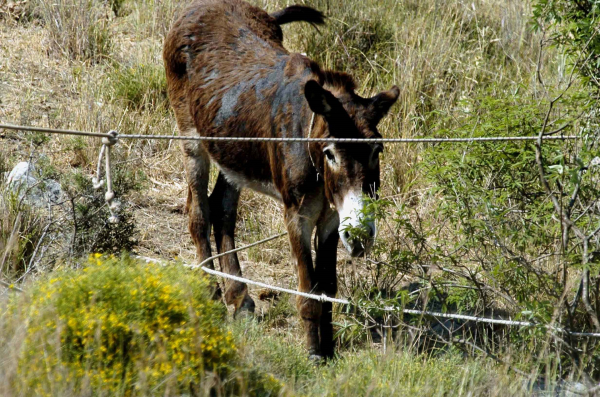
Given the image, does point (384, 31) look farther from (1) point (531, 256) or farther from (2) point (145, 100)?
(1) point (531, 256)

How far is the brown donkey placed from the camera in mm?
4148

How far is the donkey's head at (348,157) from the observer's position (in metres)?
4.01

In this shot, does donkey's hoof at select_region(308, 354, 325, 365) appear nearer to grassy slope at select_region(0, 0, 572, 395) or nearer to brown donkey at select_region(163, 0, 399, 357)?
brown donkey at select_region(163, 0, 399, 357)

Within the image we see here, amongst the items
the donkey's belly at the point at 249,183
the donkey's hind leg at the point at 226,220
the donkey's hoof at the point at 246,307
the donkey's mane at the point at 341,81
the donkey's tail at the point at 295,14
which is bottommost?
the donkey's hoof at the point at 246,307

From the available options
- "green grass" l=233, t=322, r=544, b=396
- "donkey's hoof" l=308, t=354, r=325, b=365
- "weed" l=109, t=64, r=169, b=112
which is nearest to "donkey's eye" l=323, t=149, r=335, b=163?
"green grass" l=233, t=322, r=544, b=396

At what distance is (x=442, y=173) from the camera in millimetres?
4172

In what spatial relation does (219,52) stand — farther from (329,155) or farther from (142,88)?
(142,88)

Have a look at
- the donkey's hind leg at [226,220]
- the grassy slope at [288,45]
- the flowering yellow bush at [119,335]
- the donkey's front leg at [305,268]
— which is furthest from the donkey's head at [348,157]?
the donkey's hind leg at [226,220]

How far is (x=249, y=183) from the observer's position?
5242mm

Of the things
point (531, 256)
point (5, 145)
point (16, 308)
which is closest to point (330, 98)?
point (531, 256)

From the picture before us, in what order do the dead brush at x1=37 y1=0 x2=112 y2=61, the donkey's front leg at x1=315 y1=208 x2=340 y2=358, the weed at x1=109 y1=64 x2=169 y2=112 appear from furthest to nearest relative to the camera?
the dead brush at x1=37 y1=0 x2=112 y2=61, the weed at x1=109 y1=64 x2=169 y2=112, the donkey's front leg at x1=315 y1=208 x2=340 y2=358

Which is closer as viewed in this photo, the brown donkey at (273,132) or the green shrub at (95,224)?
the brown donkey at (273,132)

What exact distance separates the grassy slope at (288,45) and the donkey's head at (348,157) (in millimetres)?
1365

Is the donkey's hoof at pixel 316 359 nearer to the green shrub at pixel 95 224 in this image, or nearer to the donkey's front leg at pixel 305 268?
the donkey's front leg at pixel 305 268
